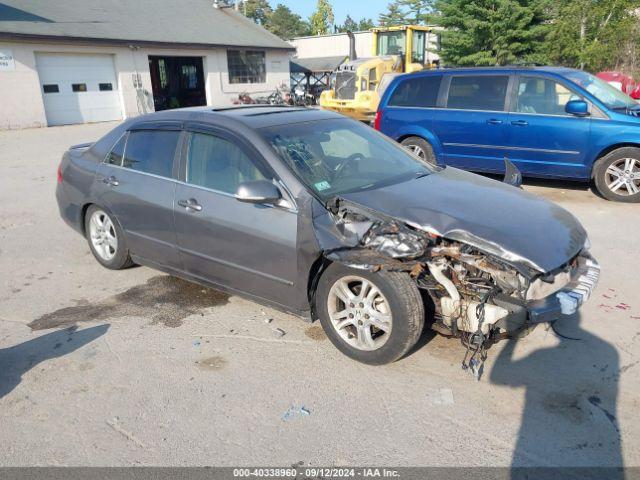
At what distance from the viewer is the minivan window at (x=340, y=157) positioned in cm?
391

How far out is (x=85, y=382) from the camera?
11.4 feet

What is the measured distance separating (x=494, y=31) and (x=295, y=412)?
84.7 ft

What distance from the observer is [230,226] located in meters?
3.98

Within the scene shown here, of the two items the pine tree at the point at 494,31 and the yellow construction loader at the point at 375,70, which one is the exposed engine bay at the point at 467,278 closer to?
the yellow construction loader at the point at 375,70

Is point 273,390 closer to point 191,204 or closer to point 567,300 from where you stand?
point 191,204

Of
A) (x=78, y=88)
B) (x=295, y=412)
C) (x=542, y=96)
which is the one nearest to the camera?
(x=295, y=412)

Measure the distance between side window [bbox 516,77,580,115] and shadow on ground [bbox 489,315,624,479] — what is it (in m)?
4.66

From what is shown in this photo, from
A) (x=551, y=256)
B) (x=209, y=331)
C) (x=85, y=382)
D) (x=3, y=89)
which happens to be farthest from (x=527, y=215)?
(x=3, y=89)

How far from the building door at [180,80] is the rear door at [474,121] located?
2105cm

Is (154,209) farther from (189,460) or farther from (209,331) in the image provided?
(189,460)

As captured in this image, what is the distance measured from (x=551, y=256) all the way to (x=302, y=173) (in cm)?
177

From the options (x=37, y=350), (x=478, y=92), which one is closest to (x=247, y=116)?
(x=37, y=350)

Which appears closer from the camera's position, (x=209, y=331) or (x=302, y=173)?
(x=302, y=173)

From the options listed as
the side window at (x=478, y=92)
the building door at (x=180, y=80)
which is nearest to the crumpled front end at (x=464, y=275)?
the side window at (x=478, y=92)
